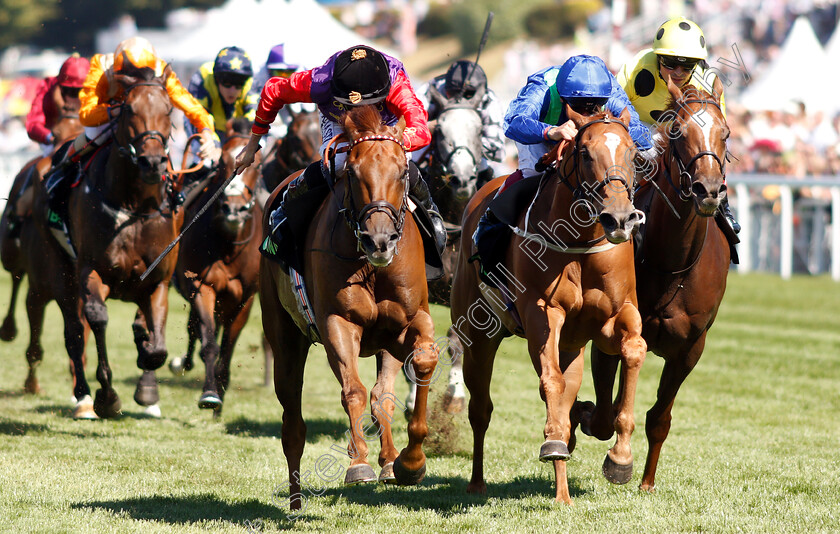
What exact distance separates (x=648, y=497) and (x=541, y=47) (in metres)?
43.1

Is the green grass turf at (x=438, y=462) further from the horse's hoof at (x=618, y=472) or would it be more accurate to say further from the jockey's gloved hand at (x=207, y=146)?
the jockey's gloved hand at (x=207, y=146)

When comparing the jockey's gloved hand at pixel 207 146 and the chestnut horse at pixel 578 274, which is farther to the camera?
the jockey's gloved hand at pixel 207 146

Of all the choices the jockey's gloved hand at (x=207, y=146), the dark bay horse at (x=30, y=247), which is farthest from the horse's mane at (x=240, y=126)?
the dark bay horse at (x=30, y=247)

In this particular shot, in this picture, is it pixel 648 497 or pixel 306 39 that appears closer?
pixel 648 497

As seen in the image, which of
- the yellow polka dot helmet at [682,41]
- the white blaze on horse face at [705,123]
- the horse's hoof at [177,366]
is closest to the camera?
the white blaze on horse face at [705,123]

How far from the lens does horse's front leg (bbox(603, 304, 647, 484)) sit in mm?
5133

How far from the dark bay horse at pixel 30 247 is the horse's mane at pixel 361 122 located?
14.3 feet

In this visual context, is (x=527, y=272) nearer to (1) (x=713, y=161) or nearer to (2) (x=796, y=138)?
(1) (x=713, y=161)

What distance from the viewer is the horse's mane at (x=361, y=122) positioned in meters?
5.20

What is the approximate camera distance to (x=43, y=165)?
921 centimetres

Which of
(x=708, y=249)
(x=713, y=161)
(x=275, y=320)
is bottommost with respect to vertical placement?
(x=275, y=320)

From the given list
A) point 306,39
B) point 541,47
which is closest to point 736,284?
point 306,39

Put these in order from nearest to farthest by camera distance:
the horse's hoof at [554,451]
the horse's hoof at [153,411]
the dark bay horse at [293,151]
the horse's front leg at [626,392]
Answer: the horse's hoof at [554,451], the horse's front leg at [626,392], the horse's hoof at [153,411], the dark bay horse at [293,151]

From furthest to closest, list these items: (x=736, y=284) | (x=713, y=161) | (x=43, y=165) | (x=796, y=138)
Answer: (x=796, y=138)
(x=736, y=284)
(x=43, y=165)
(x=713, y=161)
